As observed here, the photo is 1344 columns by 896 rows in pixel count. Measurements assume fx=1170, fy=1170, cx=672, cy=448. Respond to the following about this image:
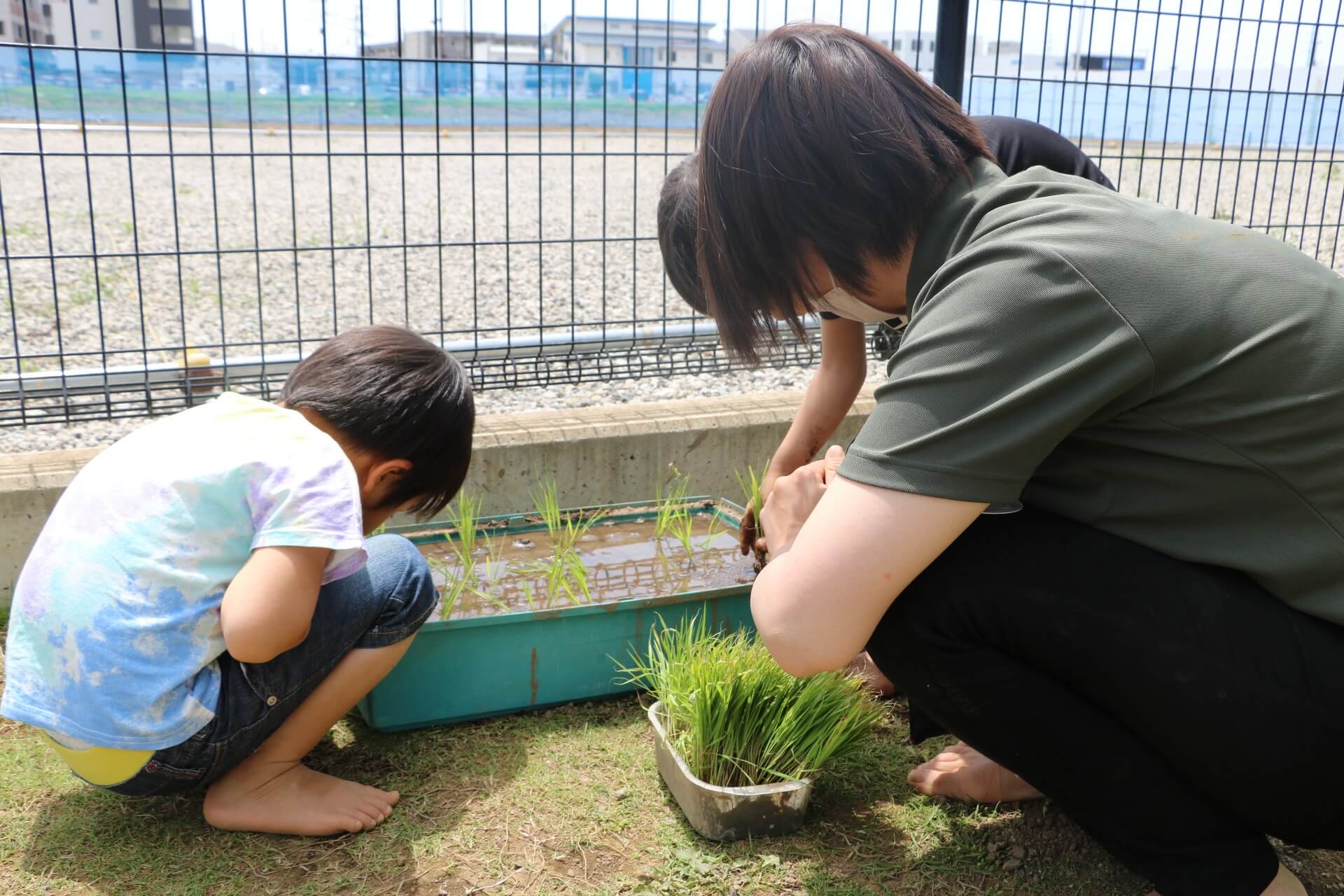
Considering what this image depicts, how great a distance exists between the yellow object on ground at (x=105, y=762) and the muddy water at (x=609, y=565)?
72cm

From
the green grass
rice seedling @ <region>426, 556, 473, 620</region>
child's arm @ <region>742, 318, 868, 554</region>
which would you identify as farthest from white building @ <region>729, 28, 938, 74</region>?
rice seedling @ <region>426, 556, 473, 620</region>

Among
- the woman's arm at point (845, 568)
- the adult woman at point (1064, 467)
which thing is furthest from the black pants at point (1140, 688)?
the woman's arm at point (845, 568)

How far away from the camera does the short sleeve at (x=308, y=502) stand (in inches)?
66.8

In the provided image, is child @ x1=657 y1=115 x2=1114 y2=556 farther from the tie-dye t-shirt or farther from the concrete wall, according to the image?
the tie-dye t-shirt

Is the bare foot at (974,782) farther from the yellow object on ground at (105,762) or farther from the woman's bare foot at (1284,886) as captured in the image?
the yellow object on ground at (105,762)

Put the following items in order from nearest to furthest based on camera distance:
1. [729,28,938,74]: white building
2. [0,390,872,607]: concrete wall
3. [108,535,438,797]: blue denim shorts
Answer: [108,535,438,797]: blue denim shorts → [0,390,872,607]: concrete wall → [729,28,938,74]: white building

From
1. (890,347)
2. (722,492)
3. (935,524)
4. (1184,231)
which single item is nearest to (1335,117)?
(890,347)

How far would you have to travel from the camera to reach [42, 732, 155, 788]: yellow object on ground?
70.0 inches

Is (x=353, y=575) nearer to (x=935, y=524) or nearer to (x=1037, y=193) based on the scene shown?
(x=935, y=524)

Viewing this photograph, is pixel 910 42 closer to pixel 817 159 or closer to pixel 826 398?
pixel 826 398

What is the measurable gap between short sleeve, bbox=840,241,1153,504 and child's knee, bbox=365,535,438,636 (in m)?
0.95

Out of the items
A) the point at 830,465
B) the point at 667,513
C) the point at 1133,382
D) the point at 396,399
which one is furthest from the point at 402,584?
the point at 1133,382

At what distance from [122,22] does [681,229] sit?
1691 millimetres

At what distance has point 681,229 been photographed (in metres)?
2.10
